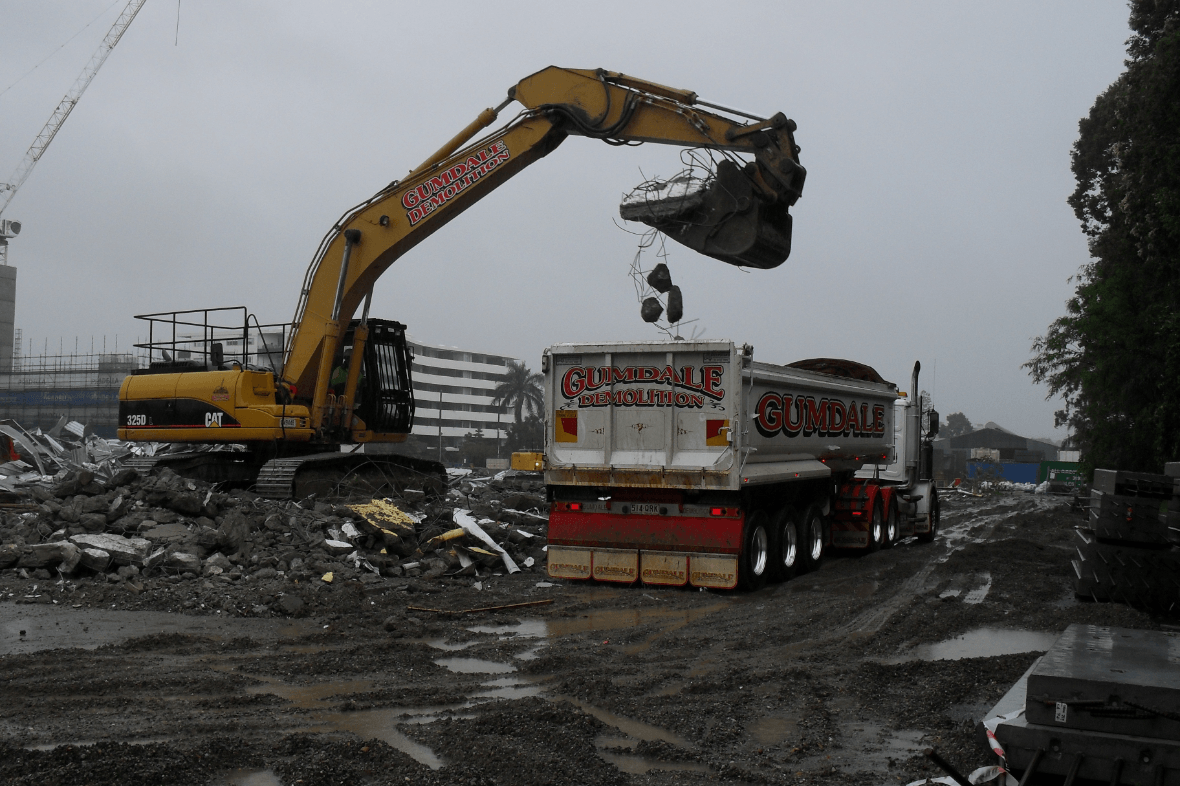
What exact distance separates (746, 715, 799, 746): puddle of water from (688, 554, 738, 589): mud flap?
578cm

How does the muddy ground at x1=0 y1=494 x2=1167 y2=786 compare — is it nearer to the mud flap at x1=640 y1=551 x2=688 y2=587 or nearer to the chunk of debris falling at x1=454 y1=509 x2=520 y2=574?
the mud flap at x1=640 y1=551 x2=688 y2=587

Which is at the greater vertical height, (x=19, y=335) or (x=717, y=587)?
(x=19, y=335)

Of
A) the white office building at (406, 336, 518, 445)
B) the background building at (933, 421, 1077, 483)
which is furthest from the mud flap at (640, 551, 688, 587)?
the white office building at (406, 336, 518, 445)

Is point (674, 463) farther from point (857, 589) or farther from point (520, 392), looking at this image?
point (520, 392)

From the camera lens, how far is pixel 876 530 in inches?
683

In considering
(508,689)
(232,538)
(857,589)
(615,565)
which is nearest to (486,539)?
(615,565)

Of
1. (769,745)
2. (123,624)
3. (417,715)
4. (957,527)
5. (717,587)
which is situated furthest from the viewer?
(957,527)

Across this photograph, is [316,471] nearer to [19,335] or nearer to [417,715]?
[417,715]

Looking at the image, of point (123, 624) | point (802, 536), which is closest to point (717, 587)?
point (802, 536)

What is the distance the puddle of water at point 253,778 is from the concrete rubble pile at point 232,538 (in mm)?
5375

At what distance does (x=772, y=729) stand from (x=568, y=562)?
708 cm

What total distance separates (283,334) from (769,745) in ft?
44.6

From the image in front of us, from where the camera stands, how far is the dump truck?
12.2m

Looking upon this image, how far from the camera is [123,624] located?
9.89 m
